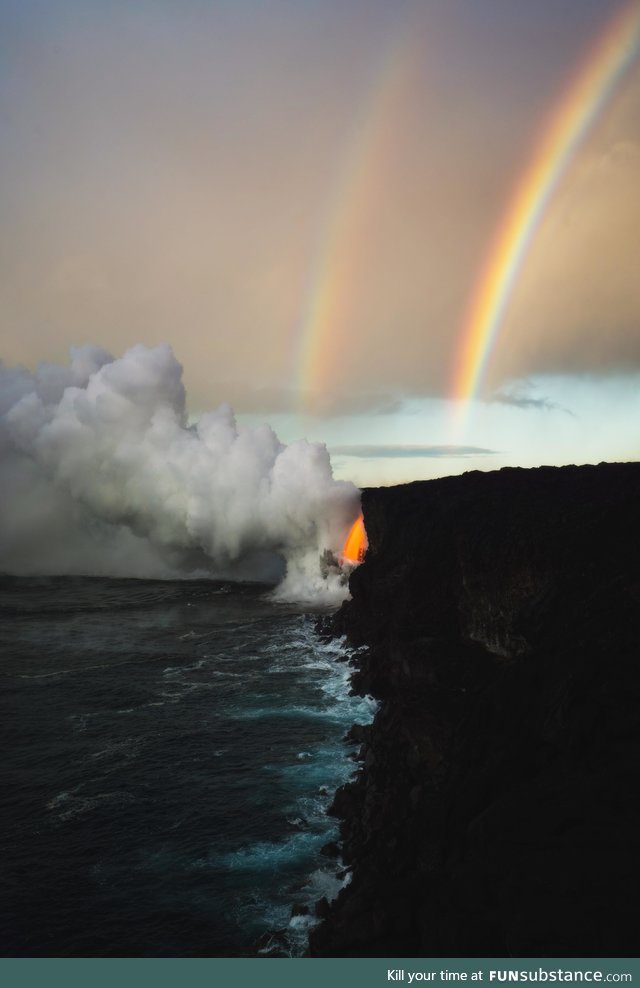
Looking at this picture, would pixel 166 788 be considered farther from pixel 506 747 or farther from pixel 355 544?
pixel 355 544

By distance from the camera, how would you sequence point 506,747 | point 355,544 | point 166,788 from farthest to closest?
point 355,544 → point 166,788 → point 506,747

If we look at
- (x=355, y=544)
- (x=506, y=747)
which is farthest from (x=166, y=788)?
(x=355, y=544)

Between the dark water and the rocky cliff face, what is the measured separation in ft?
15.9

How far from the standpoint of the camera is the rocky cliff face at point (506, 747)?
2122 centimetres

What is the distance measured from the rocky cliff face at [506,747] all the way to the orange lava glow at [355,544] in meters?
69.0

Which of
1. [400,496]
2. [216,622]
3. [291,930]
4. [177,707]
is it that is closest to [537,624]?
[291,930]

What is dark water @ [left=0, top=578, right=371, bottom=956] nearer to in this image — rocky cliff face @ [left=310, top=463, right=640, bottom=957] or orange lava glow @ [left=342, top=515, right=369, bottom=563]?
rocky cliff face @ [left=310, top=463, right=640, bottom=957]

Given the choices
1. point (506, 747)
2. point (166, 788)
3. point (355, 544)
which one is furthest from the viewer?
point (355, 544)

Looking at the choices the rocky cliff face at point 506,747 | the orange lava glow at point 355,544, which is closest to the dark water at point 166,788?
the rocky cliff face at point 506,747

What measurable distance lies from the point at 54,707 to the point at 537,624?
52.9 metres

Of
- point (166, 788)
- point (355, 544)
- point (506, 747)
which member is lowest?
Answer: point (166, 788)

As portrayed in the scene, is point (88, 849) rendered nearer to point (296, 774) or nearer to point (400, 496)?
point (296, 774)

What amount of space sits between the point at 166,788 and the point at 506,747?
3022 cm

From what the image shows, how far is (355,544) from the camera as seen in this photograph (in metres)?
154
